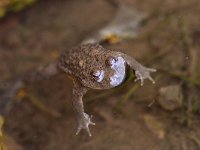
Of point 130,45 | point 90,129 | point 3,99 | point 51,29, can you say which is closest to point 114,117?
point 90,129

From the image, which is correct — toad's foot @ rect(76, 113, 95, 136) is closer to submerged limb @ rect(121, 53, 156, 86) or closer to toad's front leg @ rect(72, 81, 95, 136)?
toad's front leg @ rect(72, 81, 95, 136)

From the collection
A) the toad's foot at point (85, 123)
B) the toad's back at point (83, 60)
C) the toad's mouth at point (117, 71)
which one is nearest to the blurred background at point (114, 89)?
the toad's foot at point (85, 123)

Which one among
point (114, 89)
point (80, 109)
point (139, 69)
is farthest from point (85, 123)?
point (139, 69)

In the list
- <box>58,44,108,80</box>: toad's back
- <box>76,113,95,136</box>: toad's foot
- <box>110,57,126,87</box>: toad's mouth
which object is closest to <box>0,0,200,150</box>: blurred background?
<box>76,113,95,136</box>: toad's foot

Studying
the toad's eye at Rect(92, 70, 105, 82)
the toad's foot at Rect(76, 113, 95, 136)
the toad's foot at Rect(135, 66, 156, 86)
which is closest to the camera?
the toad's eye at Rect(92, 70, 105, 82)

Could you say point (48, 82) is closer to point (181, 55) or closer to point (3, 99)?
point (3, 99)
